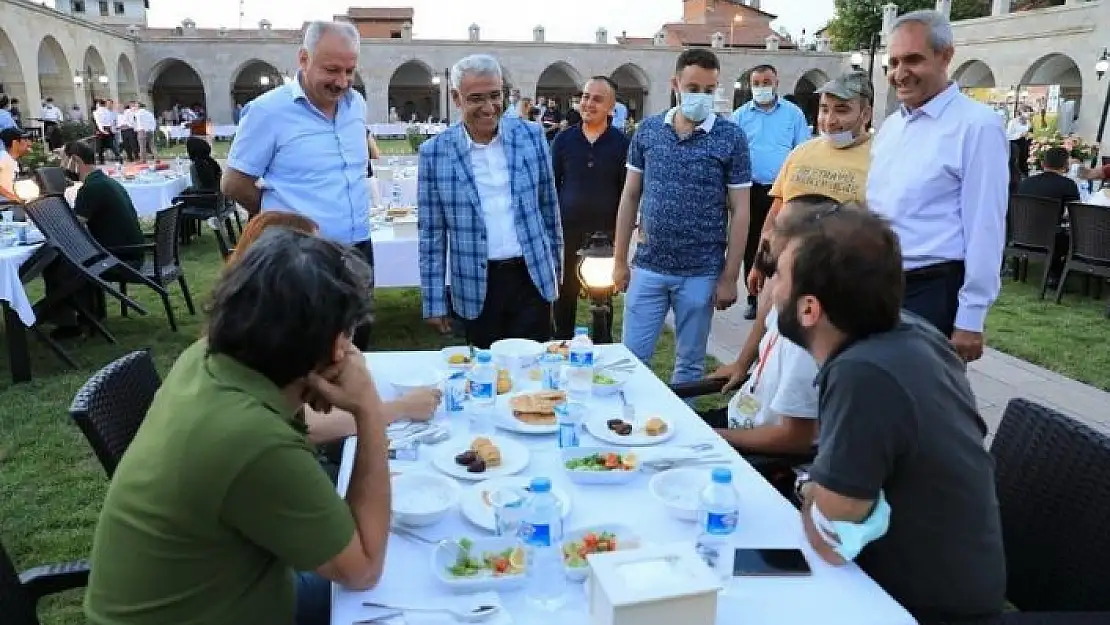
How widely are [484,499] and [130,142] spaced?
24.3 metres

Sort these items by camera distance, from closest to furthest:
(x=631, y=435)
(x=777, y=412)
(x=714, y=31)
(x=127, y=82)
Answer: (x=631, y=435) → (x=777, y=412) → (x=127, y=82) → (x=714, y=31)

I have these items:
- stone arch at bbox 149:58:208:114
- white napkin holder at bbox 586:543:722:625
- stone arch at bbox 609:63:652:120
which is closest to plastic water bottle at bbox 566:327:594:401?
white napkin holder at bbox 586:543:722:625

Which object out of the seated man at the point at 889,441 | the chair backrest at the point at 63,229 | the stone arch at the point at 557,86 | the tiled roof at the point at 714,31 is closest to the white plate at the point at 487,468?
the seated man at the point at 889,441

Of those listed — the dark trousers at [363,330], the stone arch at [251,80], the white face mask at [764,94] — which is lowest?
the dark trousers at [363,330]

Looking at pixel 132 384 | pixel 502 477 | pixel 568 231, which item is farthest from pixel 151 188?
pixel 502 477

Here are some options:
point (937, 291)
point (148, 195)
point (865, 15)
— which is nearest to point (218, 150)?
point (148, 195)

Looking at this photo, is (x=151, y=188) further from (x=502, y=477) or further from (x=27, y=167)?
(x=502, y=477)

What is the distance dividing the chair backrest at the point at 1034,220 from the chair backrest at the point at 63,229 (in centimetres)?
790

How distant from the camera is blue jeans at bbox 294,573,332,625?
1.75 meters

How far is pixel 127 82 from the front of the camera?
127 feet

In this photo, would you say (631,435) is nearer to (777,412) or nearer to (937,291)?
(777,412)

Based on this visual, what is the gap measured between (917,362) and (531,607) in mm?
857

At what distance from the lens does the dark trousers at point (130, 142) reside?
2188 centimetres

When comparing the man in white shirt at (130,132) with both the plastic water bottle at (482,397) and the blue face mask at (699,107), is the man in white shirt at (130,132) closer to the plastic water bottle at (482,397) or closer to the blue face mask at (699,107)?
the blue face mask at (699,107)
